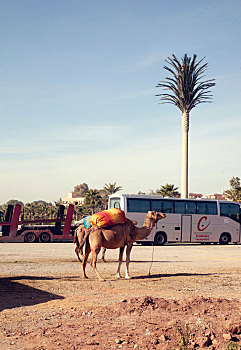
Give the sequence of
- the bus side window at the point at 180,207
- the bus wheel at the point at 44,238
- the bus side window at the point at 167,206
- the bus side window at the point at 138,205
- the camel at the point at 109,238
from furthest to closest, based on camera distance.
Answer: the bus wheel at the point at 44,238, the bus side window at the point at 180,207, the bus side window at the point at 167,206, the bus side window at the point at 138,205, the camel at the point at 109,238

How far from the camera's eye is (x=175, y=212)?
119ft

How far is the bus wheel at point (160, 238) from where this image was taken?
3594 centimetres

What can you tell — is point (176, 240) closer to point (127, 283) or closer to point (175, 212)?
point (175, 212)

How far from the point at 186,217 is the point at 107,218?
22.3m

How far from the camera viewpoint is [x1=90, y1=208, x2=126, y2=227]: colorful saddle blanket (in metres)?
14.8

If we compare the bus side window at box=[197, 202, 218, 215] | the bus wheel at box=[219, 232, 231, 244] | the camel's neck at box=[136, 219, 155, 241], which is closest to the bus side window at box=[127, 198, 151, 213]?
the bus side window at box=[197, 202, 218, 215]

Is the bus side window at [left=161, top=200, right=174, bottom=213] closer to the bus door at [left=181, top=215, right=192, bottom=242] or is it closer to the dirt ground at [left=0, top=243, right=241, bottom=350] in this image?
the bus door at [left=181, top=215, right=192, bottom=242]

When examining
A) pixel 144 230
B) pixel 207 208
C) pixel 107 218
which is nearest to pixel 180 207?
pixel 207 208

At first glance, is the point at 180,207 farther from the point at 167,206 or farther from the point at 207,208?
the point at 207,208

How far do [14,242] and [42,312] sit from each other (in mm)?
28346

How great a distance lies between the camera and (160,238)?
36.1 m

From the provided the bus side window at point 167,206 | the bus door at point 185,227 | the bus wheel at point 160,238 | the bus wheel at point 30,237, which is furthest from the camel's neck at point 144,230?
the bus wheel at point 30,237

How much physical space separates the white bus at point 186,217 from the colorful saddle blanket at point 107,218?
19.2 metres

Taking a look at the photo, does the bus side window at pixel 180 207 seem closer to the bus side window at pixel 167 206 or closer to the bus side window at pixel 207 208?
A: the bus side window at pixel 167 206
